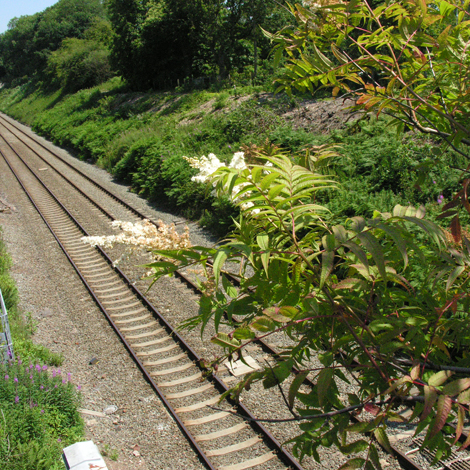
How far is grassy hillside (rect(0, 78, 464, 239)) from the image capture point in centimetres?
1072

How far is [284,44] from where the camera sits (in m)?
2.19

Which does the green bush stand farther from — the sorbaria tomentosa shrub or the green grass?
the sorbaria tomentosa shrub

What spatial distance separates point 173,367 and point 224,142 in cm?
1428

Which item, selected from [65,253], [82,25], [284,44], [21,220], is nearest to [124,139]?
[21,220]

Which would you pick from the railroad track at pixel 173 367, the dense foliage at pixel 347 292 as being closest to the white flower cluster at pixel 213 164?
the dense foliage at pixel 347 292

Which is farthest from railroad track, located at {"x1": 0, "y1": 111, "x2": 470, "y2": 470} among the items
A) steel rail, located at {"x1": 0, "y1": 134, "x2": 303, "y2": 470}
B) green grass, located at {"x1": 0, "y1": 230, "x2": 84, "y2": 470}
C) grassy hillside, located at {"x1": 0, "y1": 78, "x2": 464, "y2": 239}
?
grassy hillside, located at {"x1": 0, "y1": 78, "x2": 464, "y2": 239}

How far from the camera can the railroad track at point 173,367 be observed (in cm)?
583

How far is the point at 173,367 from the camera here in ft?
26.1

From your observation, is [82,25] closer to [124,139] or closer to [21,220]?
[124,139]

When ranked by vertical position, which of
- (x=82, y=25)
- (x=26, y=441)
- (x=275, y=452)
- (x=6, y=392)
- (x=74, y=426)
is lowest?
(x=275, y=452)

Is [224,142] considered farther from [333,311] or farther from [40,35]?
[40,35]

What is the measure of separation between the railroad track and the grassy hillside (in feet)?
12.1

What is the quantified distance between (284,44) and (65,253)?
1259cm

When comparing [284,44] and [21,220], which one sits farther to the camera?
[21,220]
